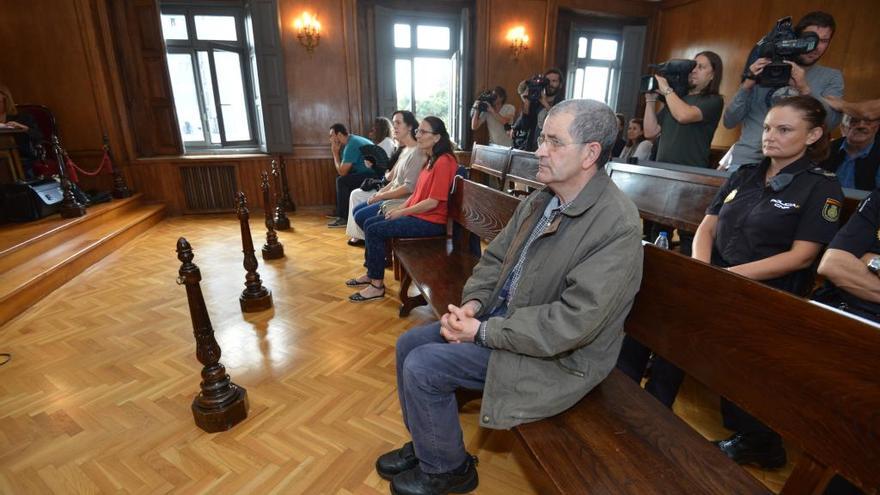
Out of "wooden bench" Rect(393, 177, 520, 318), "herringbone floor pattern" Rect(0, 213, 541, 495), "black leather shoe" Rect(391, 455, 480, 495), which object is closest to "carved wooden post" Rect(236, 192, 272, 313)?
"herringbone floor pattern" Rect(0, 213, 541, 495)

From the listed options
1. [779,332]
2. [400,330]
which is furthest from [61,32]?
[779,332]

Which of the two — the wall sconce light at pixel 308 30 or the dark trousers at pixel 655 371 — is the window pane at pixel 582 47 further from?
the dark trousers at pixel 655 371

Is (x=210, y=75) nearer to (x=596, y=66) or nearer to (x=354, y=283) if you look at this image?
(x=354, y=283)

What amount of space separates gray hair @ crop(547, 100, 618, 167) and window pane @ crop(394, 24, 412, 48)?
586cm

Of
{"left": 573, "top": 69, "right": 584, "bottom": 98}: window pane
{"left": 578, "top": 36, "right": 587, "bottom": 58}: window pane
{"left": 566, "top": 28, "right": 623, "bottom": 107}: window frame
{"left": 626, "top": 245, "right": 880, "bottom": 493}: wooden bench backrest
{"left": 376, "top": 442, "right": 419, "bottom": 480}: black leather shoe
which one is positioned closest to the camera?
{"left": 626, "top": 245, "right": 880, "bottom": 493}: wooden bench backrest

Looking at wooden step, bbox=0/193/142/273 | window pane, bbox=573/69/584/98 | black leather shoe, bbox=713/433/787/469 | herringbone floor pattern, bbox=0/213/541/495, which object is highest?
window pane, bbox=573/69/584/98

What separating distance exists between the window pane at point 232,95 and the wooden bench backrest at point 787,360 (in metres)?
6.84

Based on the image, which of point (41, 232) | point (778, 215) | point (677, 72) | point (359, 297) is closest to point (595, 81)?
point (677, 72)

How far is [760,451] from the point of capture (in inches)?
62.4

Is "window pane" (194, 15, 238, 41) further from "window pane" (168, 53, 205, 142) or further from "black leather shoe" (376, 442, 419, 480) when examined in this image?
"black leather shoe" (376, 442, 419, 480)

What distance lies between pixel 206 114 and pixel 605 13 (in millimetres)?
6488

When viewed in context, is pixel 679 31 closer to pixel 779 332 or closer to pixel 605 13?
pixel 605 13

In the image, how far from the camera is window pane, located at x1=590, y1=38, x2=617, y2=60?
24.6 feet

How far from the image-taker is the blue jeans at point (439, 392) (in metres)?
1.33
